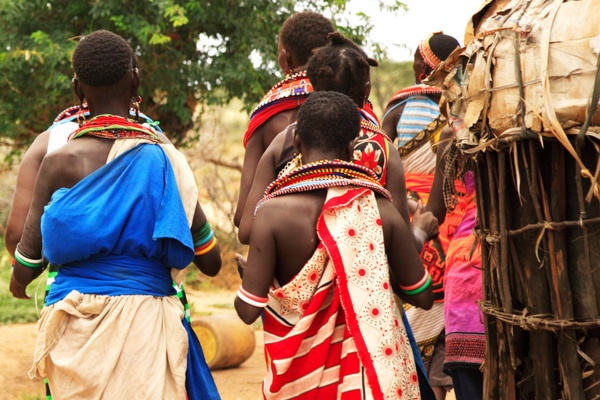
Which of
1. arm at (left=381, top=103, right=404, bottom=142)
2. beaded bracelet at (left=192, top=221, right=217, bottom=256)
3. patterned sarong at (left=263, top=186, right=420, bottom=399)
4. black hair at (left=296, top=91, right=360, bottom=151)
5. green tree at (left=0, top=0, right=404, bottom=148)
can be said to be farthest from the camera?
green tree at (left=0, top=0, right=404, bottom=148)

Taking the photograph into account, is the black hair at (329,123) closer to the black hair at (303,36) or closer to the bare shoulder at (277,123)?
the bare shoulder at (277,123)

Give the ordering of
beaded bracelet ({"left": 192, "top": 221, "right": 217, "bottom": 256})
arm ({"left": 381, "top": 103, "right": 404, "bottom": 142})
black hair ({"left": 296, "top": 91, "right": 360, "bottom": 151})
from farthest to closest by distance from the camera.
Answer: arm ({"left": 381, "top": 103, "right": 404, "bottom": 142})
beaded bracelet ({"left": 192, "top": 221, "right": 217, "bottom": 256})
black hair ({"left": 296, "top": 91, "right": 360, "bottom": 151})

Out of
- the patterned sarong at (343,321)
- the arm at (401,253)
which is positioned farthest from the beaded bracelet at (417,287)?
the patterned sarong at (343,321)

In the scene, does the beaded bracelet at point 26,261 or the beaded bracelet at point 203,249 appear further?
the beaded bracelet at point 203,249

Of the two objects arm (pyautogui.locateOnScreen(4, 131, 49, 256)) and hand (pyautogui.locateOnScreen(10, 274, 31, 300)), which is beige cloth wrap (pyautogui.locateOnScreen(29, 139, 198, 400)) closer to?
hand (pyautogui.locateOnScreen(10, 274, 31, 300))

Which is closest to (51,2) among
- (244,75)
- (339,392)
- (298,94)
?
(244,75)

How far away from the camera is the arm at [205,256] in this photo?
3656 mm

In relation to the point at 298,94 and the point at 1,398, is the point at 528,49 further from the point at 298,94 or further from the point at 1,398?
the point at 1,398

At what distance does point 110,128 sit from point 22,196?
585mm

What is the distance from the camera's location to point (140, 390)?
3.39 m

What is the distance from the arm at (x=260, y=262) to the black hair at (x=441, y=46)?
99.1 inches

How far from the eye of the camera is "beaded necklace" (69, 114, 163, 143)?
3.50 meters

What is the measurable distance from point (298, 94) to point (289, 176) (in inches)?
39.2

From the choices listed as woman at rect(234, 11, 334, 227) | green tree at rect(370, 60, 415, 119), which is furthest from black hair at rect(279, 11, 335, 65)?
green tree at rect(370, 60, 415, 119)
